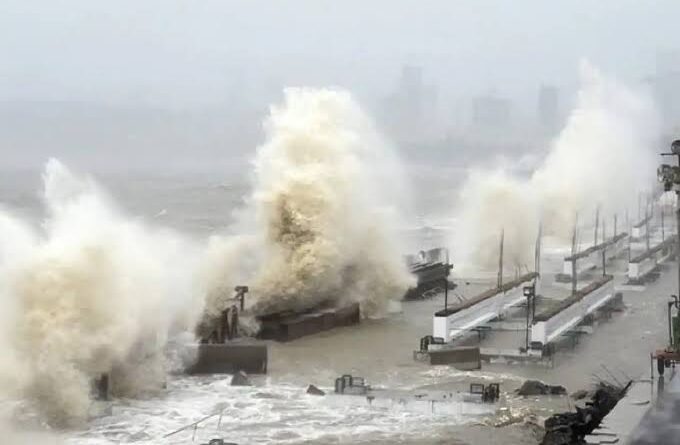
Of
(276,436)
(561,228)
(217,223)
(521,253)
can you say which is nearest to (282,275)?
(276,436)

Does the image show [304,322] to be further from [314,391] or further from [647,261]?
[647,261]

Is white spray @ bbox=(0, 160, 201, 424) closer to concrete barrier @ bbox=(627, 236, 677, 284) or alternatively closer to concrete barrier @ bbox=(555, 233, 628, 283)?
concrete barrier @ bbox=(555, 233, 628, 283)

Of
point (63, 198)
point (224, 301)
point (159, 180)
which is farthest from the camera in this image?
point (159, 180)

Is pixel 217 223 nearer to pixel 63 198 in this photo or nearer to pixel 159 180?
pixel 63 198

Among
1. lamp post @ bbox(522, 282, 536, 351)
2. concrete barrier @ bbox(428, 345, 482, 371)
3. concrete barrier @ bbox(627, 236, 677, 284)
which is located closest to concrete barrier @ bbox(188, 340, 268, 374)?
concrete barrier @ bbox(428, 345, 482, 371)

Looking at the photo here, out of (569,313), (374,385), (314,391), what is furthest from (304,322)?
(314,391)

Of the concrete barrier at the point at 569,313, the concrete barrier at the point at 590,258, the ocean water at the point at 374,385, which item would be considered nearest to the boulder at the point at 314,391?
the ocean water at the point at 374,385
